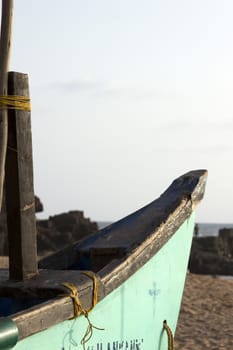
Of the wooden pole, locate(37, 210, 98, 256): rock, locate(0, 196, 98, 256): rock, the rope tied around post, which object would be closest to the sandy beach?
the rope tied around post

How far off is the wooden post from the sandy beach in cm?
584

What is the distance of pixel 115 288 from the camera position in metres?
4.70

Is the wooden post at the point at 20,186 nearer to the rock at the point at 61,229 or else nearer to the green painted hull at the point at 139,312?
the green painted hull at the point at 139,312

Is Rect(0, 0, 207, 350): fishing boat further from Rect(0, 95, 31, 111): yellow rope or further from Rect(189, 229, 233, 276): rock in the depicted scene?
Rect(189, 229, 233, 276): rock

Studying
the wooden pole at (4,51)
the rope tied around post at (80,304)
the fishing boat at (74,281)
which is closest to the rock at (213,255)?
the fishing boat at (74,281)

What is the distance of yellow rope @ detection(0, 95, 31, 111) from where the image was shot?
4.30 m

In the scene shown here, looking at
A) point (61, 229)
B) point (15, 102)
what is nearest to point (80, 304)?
point (15, 102)

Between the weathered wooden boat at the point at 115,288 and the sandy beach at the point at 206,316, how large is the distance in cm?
410

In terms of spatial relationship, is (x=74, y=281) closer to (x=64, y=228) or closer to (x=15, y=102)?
(x=15, y=102)

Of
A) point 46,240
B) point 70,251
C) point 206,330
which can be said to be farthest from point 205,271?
point 70,251

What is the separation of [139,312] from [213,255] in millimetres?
35576

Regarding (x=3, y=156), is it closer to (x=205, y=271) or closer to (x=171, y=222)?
(x=171, y=222)

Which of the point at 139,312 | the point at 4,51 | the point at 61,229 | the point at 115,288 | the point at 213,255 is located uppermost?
the point at 4,51

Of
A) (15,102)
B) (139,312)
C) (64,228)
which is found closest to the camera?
(15,102)
